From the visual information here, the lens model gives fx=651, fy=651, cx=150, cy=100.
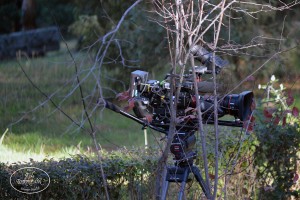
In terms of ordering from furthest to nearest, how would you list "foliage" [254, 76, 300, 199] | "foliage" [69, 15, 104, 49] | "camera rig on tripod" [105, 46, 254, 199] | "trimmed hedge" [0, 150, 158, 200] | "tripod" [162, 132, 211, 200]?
"foliage" [69, 15, 104, 49] < "foliage" [254, 76, 300, 199] < "trimmed hedge" [0, 150, 158, 200] < "tripod" [162, 132, 211, 200] < "camera rig on tripod" [105, 46, 254, 199]

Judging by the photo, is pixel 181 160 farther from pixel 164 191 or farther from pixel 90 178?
pixel 90 178

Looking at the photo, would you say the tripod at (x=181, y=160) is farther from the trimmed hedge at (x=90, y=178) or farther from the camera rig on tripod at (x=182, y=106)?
the trimmed hedge at (x=90, y=178)

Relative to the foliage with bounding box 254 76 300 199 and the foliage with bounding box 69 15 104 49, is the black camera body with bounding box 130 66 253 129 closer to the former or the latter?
the foliage with bounding box 254 76 300 199

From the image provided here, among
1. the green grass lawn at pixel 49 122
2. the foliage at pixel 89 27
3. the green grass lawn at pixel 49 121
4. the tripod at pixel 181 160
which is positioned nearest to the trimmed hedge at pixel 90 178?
the tripod at pixel 181 160

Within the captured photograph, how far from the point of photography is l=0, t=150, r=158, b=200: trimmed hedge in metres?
4.37

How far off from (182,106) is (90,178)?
1064mm

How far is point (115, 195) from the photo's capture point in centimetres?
465

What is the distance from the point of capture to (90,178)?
445 cm

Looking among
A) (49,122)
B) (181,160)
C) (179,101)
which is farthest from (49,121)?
(179,101)

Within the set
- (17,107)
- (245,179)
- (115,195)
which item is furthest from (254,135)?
(17,107)

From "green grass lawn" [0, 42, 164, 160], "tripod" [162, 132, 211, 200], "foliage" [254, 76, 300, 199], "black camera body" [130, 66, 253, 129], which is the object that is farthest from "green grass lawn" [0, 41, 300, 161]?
"black camera body" [130, 66, 253, 129]

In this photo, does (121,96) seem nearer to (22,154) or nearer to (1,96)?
(22,154)

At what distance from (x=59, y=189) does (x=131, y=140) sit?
4895 millimetres

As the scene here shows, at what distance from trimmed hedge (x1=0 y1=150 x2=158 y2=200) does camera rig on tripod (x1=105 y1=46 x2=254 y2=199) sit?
73 cm
